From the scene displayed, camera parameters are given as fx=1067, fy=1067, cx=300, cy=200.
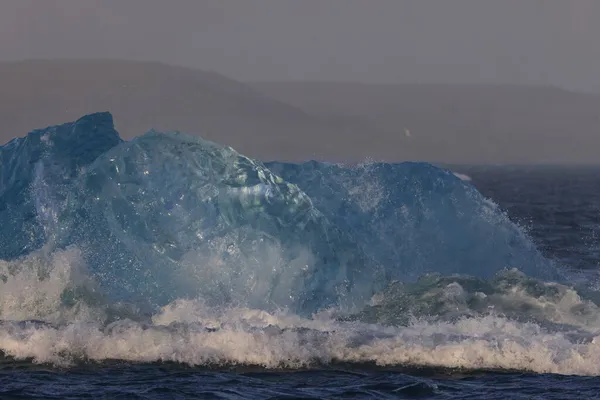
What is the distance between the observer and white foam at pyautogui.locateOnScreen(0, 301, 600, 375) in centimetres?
1461

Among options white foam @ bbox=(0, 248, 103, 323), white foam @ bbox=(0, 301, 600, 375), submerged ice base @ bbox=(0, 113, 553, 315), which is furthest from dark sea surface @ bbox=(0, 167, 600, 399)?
submerged ice base @ bbox=(0, 113, 553, 315)

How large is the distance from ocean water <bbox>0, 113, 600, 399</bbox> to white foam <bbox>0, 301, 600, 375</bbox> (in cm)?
3

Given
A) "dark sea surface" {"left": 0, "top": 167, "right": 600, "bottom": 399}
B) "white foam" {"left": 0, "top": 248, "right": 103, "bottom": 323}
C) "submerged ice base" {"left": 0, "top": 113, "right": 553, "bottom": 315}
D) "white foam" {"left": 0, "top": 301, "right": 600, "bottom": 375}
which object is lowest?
"dark sea surface" {"left": 0, "top": 167, "right": 600, "bottom": 399}

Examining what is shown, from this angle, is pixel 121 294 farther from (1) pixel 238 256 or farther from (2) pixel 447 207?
(2) pixel 447 207

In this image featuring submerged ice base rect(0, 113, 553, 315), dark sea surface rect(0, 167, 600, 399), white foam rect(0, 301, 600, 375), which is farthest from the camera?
submerged ice base rect(0, 113, 553, 315)

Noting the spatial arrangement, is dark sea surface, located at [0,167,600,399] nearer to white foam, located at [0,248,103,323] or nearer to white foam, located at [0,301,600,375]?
white foam, located at [0,301,600,375]

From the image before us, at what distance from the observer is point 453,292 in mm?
17828

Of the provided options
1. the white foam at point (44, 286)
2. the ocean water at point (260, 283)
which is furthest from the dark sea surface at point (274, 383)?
the white foam at point (44, 286)

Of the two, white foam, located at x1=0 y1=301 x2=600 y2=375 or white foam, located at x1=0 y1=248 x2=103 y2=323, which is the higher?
white foam, located at x1=0 y1=248 x2=103 y2=323

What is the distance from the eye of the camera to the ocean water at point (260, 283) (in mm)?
14102

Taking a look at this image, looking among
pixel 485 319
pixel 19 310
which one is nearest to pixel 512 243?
pixel 485 319

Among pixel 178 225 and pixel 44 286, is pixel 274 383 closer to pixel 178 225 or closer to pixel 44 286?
pixel 178 225

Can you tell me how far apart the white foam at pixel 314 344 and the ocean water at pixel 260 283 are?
3cm

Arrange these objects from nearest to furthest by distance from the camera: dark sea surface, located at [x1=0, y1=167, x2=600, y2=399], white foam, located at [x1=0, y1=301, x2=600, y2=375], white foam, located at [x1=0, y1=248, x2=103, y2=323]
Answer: dark sea surface, located at [x1=0, y1=167, x2=600, y2=399] → white foam, located at [x1=0, y1=301, x2=600, y2=375] → white foam, located at [x1=0, y1=248, x2=103, y2=323]
